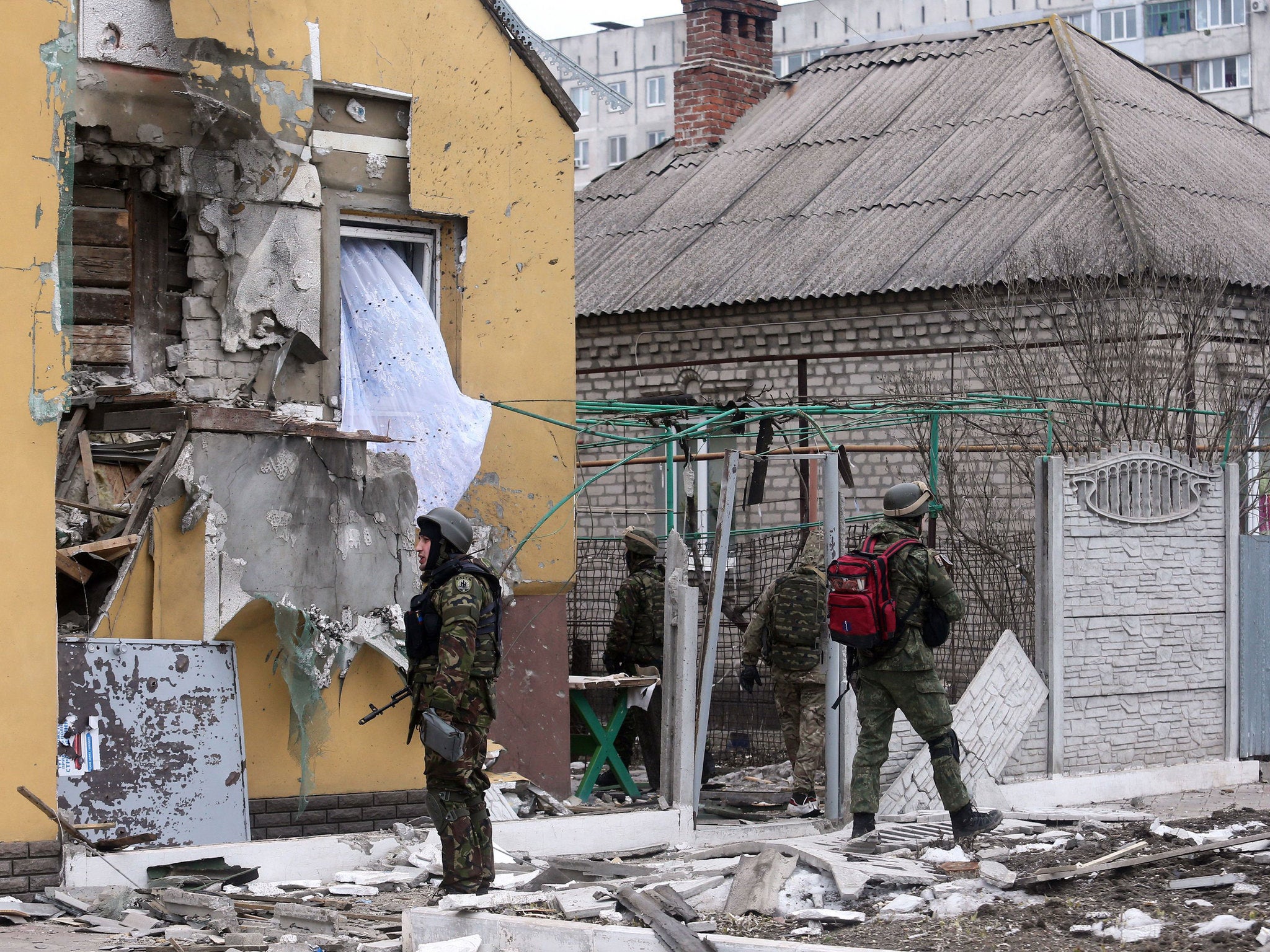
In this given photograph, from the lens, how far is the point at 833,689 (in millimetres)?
9117

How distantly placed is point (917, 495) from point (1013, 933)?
282 cm

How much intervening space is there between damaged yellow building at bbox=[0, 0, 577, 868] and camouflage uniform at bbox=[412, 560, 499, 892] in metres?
1.39

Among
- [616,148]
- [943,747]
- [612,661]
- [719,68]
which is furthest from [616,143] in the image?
A: [943,747]

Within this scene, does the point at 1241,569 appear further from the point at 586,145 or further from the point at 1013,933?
the point at 586,145

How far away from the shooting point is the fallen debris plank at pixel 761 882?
6684 millimetres

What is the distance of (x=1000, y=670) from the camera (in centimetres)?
988

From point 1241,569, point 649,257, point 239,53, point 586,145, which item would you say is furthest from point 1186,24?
point 239,53

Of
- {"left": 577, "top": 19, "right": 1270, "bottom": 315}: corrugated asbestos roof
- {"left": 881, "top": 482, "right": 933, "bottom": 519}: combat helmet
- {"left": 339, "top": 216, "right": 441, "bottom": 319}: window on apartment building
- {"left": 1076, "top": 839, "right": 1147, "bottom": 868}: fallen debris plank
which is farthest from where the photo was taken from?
{"left": 577, "top": 19, "right": 1270, "bottom": 315}: corrugated asbestos roof

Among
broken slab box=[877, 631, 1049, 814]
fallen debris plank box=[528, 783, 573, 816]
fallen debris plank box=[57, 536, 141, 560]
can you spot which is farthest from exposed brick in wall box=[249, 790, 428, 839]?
broken slab box=[877, 631, 1049, 814]

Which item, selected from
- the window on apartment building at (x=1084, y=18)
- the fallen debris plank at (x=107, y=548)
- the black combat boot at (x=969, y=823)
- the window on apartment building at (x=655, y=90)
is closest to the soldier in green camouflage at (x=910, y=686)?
the black combat boot at (x=969, y=823)

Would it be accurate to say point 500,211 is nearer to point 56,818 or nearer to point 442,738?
point 442,738

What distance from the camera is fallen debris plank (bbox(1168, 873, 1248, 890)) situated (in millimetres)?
6672

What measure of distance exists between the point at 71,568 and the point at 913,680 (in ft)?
13.3

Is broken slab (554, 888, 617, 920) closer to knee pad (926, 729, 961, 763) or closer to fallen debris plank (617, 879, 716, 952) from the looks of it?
fallen debris plank (617, 879, 716, 952)
